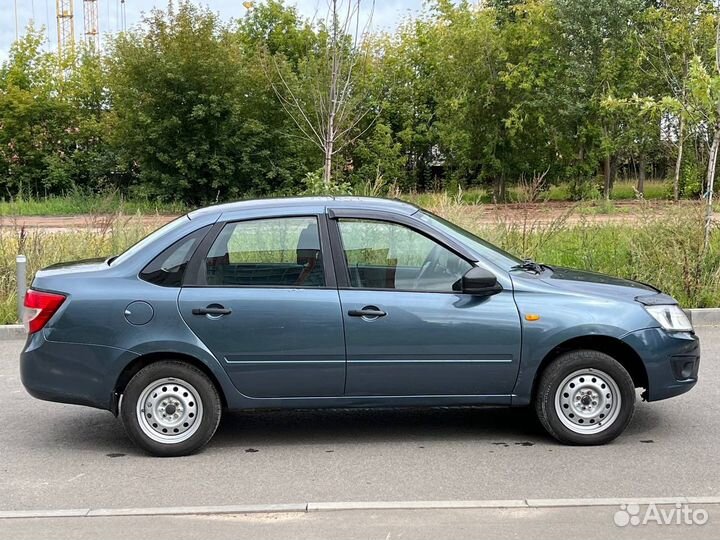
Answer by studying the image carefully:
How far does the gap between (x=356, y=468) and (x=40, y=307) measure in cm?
236

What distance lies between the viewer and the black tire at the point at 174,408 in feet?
18.2

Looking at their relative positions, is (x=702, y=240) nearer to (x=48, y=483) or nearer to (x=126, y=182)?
(x=48, y=483)

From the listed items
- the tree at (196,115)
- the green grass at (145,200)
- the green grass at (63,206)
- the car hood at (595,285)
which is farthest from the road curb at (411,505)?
the tree at (196,115)

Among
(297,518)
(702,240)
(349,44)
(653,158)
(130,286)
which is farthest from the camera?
(653,158)

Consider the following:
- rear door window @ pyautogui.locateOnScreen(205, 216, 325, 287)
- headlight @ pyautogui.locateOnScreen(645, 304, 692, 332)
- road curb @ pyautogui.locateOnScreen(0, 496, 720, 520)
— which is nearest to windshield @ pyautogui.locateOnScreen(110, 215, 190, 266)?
rear door window @ pyautogui.locateOnScreen(205, 216, 325, 287)

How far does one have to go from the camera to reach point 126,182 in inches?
1236

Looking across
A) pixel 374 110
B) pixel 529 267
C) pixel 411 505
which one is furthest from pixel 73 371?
pixel 374 110

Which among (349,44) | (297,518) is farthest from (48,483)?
(349,44)

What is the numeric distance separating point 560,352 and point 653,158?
27.2 meters

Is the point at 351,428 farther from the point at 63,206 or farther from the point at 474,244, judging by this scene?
the point at 63,206

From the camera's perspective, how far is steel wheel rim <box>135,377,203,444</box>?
556 cm

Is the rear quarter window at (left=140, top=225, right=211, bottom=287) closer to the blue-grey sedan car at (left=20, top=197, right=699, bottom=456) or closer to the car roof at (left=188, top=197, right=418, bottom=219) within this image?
the blue-grey sedan car at (left=20, top=197, right=699, bottom=456)

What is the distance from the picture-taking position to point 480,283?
18.1 feet

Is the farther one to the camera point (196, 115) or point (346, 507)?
point (196, 115)
